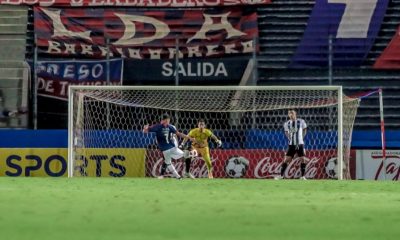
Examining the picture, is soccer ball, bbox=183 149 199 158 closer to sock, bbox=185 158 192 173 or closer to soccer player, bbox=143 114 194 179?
sock, bbox=185 158 192 173

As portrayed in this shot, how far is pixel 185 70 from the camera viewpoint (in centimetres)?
2417

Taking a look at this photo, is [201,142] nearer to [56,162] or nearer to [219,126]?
[219,126]

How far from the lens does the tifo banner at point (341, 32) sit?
24.3m

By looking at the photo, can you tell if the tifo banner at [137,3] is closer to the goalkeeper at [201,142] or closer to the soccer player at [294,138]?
the goalkeeper at [201,142]

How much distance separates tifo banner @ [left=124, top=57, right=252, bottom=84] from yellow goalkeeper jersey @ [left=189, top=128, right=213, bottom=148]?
113 inches

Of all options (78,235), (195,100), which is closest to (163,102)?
(195,100)

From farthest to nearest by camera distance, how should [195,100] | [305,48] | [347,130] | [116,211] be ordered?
[305,48] → [195,100] → [347,130] → [116,211]

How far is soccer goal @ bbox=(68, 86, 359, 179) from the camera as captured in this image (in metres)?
21.0

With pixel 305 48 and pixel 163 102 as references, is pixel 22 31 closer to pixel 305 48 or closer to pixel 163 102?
pixel 163 102

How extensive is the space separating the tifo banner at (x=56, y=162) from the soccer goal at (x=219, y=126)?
3cm

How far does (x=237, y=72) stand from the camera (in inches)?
935

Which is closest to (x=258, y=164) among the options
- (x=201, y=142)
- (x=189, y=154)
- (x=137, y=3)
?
(x=201, y=142)

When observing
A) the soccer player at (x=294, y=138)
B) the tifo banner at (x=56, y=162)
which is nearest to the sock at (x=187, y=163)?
the tifo banner at (x=56, y=162)

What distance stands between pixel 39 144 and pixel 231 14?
722 centimetres
